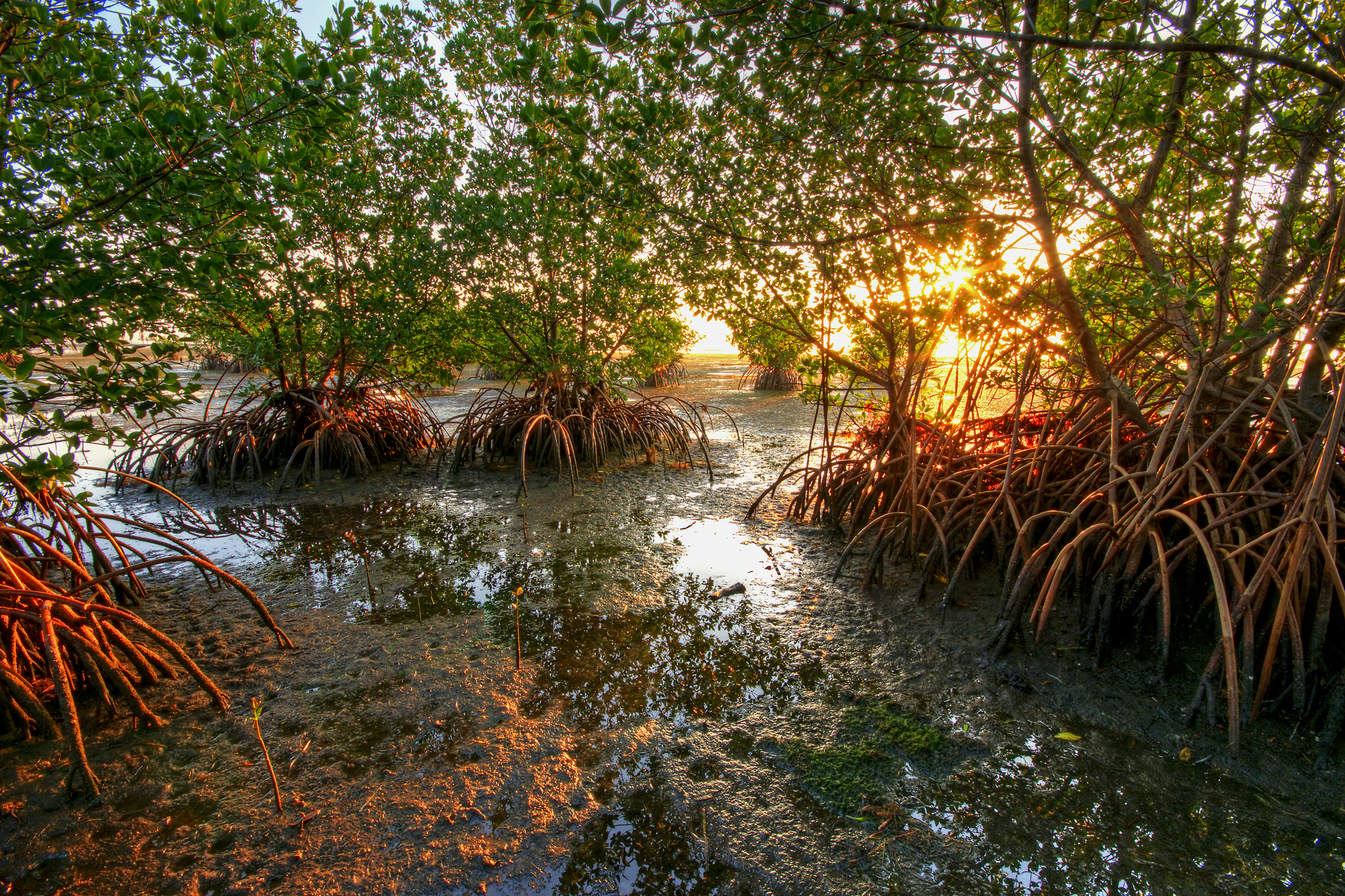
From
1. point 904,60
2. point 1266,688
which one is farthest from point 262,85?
point 1266,688

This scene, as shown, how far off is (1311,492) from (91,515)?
17.3 feet

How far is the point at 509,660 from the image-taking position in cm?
285

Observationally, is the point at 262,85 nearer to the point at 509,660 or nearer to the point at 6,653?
the point at 6,653

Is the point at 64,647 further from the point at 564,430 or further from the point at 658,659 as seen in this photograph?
the point at 564,430

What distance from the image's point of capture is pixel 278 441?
6590 millimetres

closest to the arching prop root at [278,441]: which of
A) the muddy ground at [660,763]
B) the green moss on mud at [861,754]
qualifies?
the muddy ground at [660,763]

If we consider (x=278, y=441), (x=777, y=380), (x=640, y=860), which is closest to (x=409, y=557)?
(x=640, y=860)

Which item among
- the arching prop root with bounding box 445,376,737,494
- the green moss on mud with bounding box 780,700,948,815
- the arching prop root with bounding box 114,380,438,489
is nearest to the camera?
the green moss on mud with bounding box 780,700,948,815

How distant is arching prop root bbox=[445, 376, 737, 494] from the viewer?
6688 millimetres

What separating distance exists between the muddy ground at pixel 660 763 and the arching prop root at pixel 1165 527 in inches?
7.4

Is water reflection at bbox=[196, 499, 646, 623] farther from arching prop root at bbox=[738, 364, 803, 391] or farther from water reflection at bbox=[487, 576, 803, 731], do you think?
arching prop root at bbox=[738, 364, 803, 391]

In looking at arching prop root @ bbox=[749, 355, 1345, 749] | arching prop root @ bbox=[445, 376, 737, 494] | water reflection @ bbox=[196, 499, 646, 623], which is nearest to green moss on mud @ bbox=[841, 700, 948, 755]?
arching prop root @ bbox=[749, 355, 1345, 749]

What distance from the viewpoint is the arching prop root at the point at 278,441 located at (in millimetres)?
6176

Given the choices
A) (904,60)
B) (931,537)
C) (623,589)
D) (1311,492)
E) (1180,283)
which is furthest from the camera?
(931,537)
